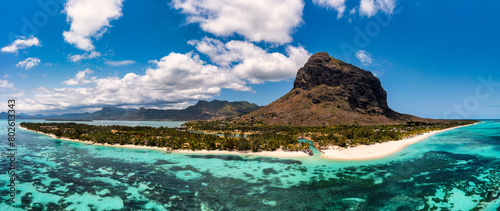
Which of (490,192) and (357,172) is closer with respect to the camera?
(490,192)

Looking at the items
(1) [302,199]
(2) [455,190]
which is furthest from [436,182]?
(1) [302,199]

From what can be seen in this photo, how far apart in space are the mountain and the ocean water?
238 feet

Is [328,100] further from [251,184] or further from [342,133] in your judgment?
[251,184]

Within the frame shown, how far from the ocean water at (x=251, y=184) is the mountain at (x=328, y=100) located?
72594 mm

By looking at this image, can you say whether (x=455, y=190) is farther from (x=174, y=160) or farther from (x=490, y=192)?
(x=174, y=160)

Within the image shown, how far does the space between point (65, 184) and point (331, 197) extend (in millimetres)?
20823

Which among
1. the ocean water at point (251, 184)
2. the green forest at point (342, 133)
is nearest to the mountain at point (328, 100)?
the green forest at point (342, 133)

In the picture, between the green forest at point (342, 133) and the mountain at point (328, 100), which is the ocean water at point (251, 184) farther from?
the mountain at point (328, 100)

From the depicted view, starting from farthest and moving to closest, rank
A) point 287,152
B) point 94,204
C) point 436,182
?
1. point 287,152
2. point 436,182
3. point 94,204

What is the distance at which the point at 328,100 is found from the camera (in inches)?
4616

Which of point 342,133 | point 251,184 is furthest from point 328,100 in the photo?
point 251,184

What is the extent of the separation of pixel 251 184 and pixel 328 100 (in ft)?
362

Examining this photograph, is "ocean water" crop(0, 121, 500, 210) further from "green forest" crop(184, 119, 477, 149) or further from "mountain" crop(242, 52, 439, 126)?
"mountain" crop(242, 52, 439, 126)

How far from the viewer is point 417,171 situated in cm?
2089
